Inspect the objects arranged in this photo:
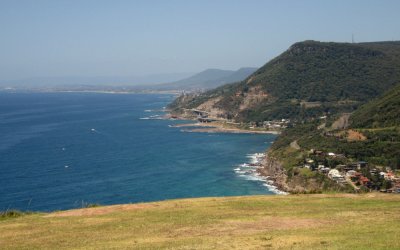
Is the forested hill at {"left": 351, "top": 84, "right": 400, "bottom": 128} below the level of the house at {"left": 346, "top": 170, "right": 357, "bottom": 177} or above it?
above

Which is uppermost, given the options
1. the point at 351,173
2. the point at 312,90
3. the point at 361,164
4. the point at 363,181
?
the point at 312,90

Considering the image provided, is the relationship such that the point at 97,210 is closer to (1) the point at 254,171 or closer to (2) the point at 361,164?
(2) the point at 361,164

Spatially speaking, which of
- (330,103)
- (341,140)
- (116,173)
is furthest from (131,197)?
(330,103)

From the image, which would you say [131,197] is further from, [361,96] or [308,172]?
[361,96]

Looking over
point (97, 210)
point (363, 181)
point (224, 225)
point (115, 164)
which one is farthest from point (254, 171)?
point (224, 225)

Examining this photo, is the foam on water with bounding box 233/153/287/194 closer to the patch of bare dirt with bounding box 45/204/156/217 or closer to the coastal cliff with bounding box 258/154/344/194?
the coastal cliff with bounding box 258/154/344/194

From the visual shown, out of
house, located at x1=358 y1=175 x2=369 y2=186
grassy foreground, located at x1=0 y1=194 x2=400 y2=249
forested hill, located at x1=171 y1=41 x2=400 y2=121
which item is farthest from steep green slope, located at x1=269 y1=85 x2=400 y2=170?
grassy foreground, located at x1=0 y1=194 x2=400 y2=249
